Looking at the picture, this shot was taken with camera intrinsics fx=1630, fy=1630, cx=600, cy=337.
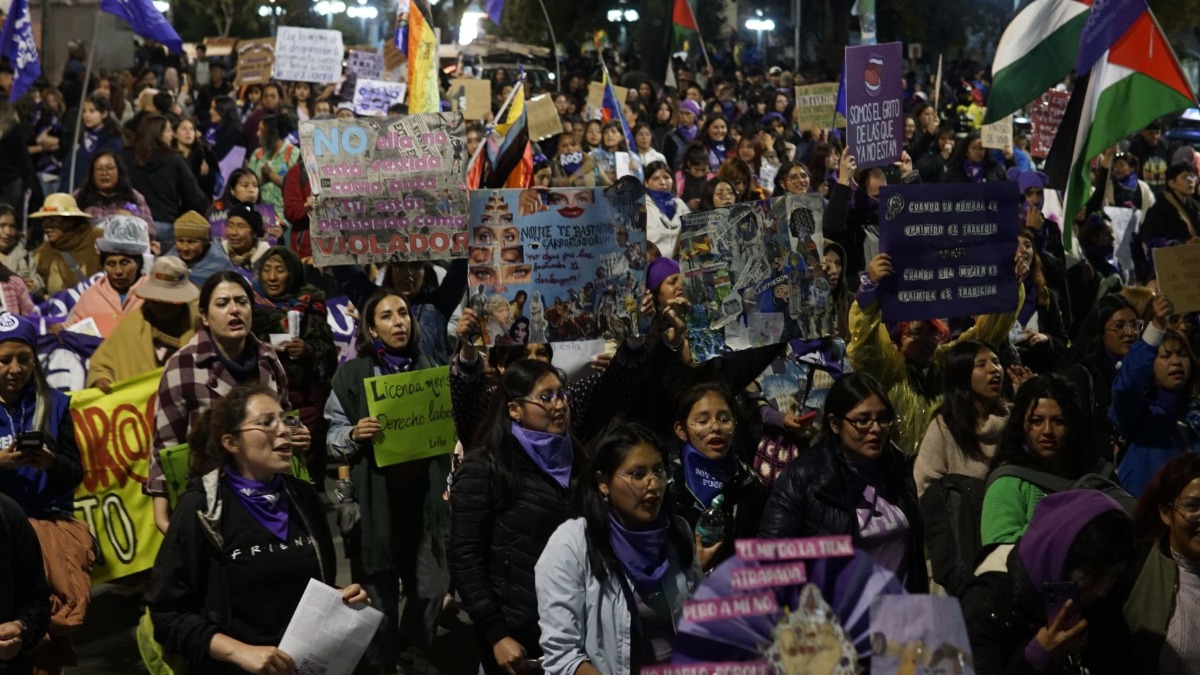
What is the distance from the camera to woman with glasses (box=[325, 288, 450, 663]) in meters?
6.78

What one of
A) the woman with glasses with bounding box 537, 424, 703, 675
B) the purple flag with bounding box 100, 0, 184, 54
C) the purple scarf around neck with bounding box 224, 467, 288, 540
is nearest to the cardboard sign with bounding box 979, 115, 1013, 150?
the purple flag with bounding box 100, 0, 184, 54

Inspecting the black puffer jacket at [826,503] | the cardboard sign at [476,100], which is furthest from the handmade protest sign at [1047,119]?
the black puffer jacket at [826,503]

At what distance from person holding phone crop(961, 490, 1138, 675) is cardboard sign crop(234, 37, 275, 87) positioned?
56.9 ft

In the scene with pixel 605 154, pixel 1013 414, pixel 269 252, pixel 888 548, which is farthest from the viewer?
pixel 605 154

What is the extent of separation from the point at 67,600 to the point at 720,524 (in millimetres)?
A: 2365

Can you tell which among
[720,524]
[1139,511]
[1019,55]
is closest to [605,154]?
[1019,55]

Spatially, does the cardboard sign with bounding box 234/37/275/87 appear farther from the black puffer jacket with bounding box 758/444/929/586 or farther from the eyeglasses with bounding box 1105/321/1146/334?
the black puffer jacket with bounding box 758/444/929/586

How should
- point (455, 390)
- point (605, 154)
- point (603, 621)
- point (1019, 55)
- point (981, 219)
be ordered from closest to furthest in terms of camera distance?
point (603, 621)
point (455, 390)
point (981, 219)
point (1019, 55)
point (605, 154)

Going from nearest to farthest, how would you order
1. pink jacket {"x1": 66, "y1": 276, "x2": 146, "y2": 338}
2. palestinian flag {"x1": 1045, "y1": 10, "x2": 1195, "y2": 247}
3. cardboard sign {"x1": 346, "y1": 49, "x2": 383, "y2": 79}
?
1. pink jacket {"x1": 66, "y1": 276, "x2": 146, "y2": 338}
2. palestinian flag {"x1": 1045, "y1": 10, "x2": 1195, "y2": 247}
3. cardboard sign {"x1": 346, "y1": 49, "x2": 383, "y2": 79}

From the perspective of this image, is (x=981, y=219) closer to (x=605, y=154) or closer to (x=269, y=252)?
(x=269, y=252)

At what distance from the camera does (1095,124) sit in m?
8.83

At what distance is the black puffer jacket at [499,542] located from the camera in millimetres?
5250

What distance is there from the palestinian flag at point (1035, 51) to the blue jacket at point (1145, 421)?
7.98 feet

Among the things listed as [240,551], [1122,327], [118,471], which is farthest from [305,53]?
[240,551]
